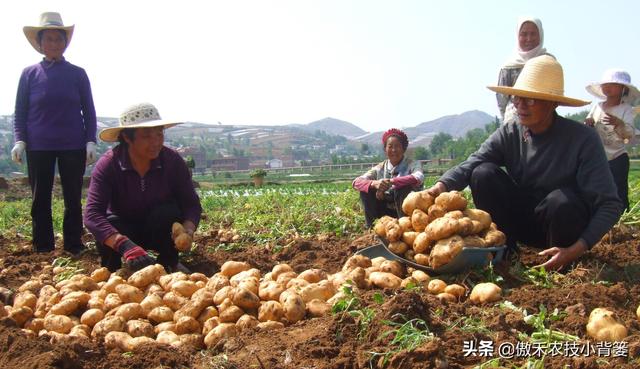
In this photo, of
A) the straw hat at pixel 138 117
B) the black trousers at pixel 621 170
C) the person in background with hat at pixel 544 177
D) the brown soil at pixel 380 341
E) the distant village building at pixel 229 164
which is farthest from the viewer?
the distant village building at pixel 229 164

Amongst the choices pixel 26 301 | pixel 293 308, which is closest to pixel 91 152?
pixel 26 301

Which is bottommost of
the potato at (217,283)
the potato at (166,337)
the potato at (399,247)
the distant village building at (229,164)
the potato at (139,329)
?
the distant village building at (229,164)

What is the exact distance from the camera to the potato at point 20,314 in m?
3.00

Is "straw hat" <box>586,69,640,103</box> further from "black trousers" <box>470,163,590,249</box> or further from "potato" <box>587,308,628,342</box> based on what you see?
"potato" <box>587,308,628,342</box>

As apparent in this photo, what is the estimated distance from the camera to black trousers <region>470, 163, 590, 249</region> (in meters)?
3.44

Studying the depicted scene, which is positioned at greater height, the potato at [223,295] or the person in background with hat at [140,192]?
the person in background with hat at [140,192]

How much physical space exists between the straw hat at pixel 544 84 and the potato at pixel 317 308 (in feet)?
5.50

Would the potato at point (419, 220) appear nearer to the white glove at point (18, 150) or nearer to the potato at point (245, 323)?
the potato at point (245, 323)

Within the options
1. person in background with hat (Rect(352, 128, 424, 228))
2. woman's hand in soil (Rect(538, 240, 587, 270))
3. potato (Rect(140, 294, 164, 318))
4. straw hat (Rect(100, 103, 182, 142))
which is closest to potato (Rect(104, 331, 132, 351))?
potato (Rect(140, 294, 164, 318))

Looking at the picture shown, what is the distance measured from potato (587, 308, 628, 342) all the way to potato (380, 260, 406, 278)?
3.88 ft

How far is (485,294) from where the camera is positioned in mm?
2869

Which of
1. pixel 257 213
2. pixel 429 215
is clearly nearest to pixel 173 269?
pixel 429 215

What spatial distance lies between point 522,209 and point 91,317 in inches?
105

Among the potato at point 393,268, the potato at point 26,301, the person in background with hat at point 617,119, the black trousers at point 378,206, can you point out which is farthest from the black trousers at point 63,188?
the person in background with hat at point 617,119
